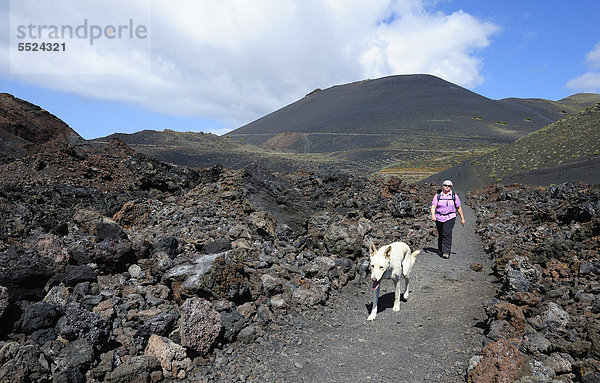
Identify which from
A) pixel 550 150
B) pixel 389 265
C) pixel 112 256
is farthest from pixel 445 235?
pixel 550 150

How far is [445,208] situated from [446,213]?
0.12 m

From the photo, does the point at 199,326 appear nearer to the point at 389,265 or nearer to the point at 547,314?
the point at 389,265

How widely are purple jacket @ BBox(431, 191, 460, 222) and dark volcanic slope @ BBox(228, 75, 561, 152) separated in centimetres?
→ 9468

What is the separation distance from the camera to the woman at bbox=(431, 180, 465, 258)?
27.2 feet

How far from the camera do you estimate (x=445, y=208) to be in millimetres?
8359

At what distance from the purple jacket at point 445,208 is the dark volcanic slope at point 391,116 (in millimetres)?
94681

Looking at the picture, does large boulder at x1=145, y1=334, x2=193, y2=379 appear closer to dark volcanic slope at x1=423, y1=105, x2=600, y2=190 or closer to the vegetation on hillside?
dark volcanic slope at x1=423, y1=105, x2=600, y2=190

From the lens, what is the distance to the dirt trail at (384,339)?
3.98 m

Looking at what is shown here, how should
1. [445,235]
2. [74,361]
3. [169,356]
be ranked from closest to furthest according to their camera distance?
[74,361]
[169,356]
[445,235]

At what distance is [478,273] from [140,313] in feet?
20.9

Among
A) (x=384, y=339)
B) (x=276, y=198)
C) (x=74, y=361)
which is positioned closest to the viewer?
(x=74, y=361)

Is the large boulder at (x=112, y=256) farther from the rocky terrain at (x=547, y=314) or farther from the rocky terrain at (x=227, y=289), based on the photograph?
the rocky terrain at (x=547, y=314)

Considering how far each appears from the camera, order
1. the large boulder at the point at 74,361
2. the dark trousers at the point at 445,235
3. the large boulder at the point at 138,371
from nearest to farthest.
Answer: the large boulder at the point at 74,361
the large boulder at the point at 138,371
the dark trousers at the point at 445,235

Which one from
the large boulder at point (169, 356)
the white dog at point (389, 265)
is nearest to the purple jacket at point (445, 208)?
the white dog at point (389, 265)
